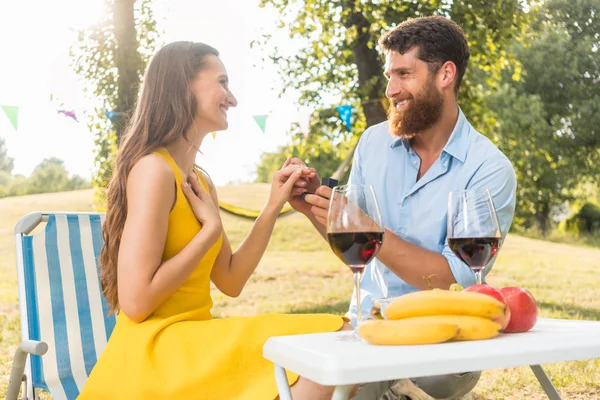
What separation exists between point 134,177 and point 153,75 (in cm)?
38

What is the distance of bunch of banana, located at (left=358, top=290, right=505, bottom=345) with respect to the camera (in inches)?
47.1

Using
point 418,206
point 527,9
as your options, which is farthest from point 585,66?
point 418,206

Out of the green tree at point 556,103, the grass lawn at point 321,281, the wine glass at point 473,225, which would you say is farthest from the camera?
the green tree at point 556,103

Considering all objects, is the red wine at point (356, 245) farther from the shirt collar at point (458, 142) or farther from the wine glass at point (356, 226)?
the shirt collar at point (458, 142)

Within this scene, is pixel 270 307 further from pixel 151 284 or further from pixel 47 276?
pixel 151 284

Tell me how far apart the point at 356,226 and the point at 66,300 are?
1578mm

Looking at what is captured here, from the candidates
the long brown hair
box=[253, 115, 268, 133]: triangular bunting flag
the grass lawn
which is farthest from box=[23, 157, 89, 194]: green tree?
the long brown hair

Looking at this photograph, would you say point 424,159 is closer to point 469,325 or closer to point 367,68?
point 469,325

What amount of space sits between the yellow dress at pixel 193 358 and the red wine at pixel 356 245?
0.33 meters

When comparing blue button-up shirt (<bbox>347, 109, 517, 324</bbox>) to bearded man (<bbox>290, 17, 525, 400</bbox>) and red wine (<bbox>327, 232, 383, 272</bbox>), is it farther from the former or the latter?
red wine (<bbox>327, 232, 383, 272</bbox>)

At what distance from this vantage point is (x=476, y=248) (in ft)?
4.83

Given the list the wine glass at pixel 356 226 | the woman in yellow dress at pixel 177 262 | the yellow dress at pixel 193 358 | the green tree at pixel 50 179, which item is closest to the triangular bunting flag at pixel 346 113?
the woman in yellow dress at pixel 177 262

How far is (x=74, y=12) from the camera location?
670 cm

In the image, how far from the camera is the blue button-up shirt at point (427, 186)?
→ 2.26 metres
